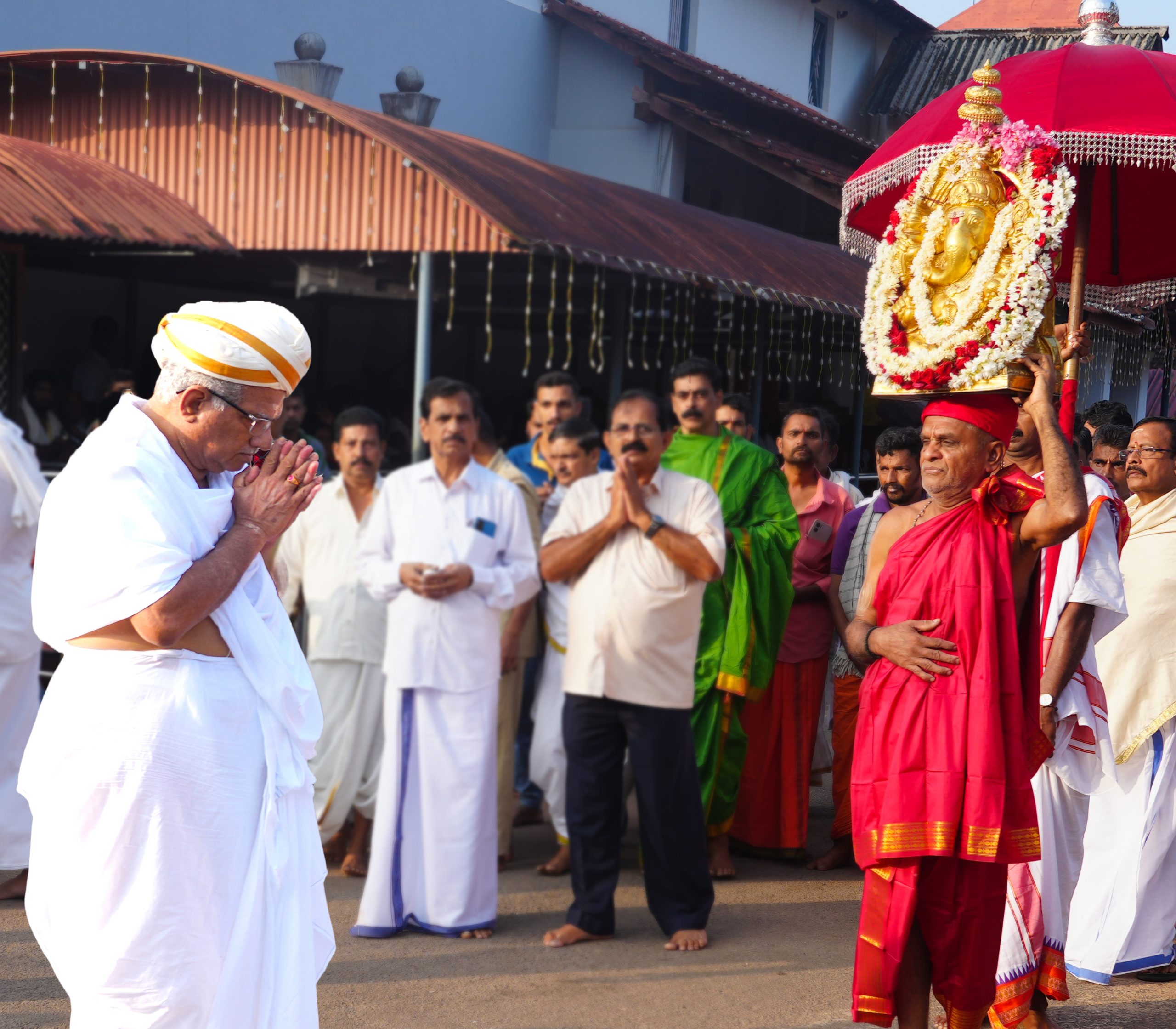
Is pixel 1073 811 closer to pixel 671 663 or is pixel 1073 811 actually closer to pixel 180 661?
pixel 671 663

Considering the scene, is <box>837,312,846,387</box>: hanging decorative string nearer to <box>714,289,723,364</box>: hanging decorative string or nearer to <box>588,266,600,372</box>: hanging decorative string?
<box>714,289,723,364</box>: hanging decorative string

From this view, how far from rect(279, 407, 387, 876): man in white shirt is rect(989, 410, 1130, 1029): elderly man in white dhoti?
A: 2.98 m

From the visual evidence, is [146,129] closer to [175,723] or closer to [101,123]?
[101,123]

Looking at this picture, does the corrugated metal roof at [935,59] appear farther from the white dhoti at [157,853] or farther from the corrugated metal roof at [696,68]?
the white dhoti at [157,853]

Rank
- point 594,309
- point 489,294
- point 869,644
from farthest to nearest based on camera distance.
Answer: point 489,294
point 594,309
point 869,644

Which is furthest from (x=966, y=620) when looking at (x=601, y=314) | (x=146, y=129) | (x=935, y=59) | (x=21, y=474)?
(x=935, y=59)

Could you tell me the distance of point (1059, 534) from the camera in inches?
146

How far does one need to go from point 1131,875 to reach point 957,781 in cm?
174

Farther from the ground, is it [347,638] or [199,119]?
[199,119]

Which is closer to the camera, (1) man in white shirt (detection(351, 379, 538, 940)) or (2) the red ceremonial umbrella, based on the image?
(2) the red ceremonial umbrella

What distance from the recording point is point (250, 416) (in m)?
3.01

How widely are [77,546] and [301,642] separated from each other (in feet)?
A: 14.1

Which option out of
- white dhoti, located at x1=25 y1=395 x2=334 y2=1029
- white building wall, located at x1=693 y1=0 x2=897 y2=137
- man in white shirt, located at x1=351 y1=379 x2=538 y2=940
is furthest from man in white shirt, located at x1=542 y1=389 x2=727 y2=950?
white building wall, located at x1=693 y1=0 x2=897 y2=137

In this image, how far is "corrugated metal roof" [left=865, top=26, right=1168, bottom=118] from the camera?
2159cm
